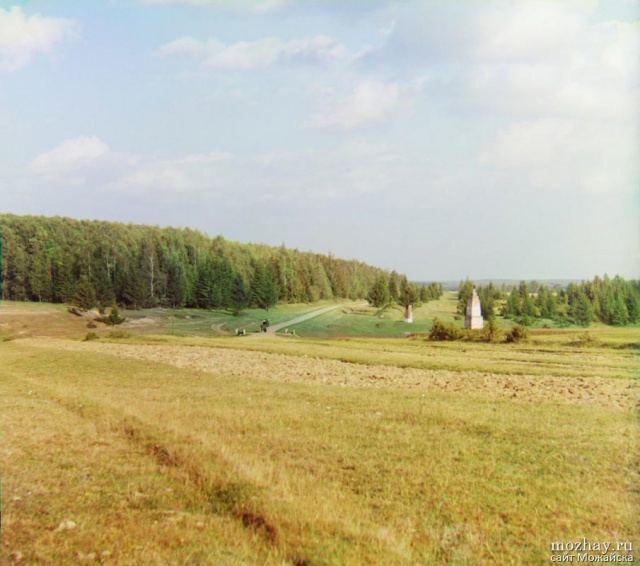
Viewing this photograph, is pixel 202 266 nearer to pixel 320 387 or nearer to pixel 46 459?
pixel 320 387

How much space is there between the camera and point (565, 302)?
5175 cm

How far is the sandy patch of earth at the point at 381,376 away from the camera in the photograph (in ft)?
52.6

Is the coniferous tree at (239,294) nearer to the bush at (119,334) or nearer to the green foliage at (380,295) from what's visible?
the bush at (119,334)

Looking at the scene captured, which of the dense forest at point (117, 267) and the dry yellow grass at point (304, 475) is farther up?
the dense forest at point (117, 267)

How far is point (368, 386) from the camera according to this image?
1794 centimetres

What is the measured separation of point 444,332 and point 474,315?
17.2 feet

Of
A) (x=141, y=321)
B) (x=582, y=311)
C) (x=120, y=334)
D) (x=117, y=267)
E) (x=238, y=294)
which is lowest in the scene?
(x=120, y=334)

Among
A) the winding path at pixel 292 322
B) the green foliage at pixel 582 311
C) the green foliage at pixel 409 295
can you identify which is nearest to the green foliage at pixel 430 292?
the green foliage at pixel 409 295

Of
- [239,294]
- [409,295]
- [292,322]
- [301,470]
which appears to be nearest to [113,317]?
[239,294]

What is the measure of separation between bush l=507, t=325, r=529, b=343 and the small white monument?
6096 mm

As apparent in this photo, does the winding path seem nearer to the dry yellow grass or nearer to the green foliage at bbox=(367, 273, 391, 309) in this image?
the green foliage at bbox=(367, 273, 391, 309)

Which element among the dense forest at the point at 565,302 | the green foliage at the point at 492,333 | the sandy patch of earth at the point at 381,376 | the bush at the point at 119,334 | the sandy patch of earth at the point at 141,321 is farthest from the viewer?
the green foliage at the point at 492,333

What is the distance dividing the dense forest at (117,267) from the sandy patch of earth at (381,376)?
2.83 metres

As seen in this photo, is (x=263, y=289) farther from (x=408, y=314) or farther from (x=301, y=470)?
(x=301, y=470)
